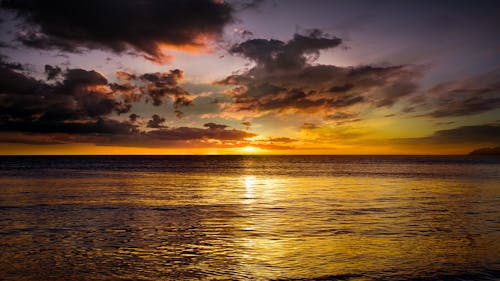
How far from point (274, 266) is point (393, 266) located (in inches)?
206

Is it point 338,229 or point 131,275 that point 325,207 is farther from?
point 131,275

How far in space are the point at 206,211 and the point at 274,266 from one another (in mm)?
17051

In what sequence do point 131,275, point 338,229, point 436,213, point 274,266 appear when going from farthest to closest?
point 436,213 → point 338,229 → point 274,266 → point 131,275

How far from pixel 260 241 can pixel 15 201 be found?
2903cm

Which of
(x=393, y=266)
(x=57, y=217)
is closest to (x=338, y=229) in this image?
(x=393, y=266)

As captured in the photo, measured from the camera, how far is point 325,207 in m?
34.9

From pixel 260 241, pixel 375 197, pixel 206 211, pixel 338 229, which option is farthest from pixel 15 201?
pixel 375 197

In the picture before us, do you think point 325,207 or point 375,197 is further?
point 375,197

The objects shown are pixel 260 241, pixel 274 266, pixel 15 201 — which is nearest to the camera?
pixel 274 266

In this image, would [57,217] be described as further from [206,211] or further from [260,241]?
[260,241]

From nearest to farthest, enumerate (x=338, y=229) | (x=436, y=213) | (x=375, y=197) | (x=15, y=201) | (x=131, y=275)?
(x=131, y=275) < (x=338, y=229) < (x=436, y=213) < (x=15, y=201) < (x=375, y=197)

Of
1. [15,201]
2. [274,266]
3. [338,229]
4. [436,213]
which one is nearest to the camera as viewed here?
[274,266]

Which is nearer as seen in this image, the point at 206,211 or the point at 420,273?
the point at 420,273

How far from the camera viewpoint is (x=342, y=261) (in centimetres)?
1766
